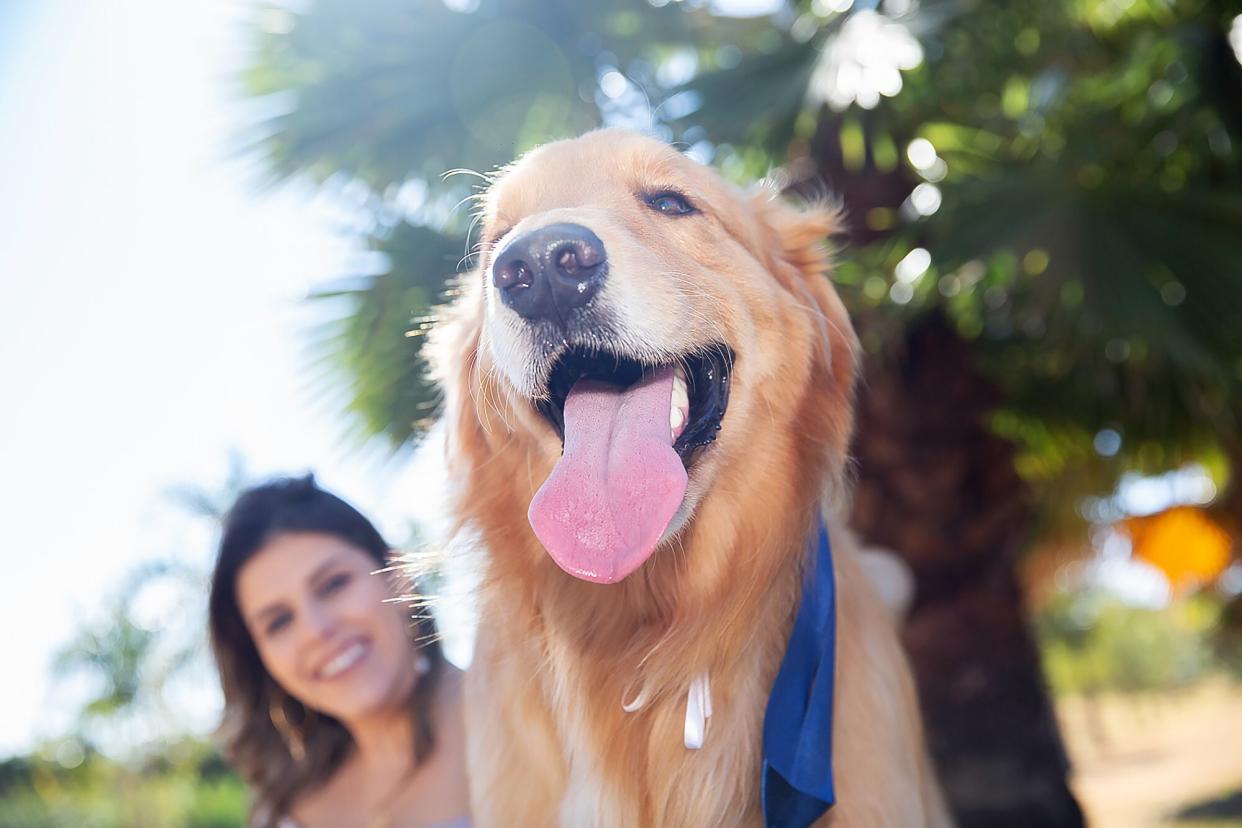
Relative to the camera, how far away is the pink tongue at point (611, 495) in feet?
5.54

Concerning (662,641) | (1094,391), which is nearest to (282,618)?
(662,641)

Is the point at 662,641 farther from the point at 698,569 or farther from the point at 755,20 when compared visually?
the point at 755,20

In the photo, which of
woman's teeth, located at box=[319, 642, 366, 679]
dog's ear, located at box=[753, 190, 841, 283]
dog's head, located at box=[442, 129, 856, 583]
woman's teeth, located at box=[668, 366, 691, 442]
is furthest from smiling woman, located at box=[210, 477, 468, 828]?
dog's ear, located at box=[753, 190, 841, 283]

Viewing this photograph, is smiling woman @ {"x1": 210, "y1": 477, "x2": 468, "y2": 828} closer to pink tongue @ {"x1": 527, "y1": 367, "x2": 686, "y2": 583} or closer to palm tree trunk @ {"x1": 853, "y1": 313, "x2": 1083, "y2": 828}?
pink tongue @ {"x1": 527, "y1": 367, "x2": 686, "y2": 583}

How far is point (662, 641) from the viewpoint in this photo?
193cm

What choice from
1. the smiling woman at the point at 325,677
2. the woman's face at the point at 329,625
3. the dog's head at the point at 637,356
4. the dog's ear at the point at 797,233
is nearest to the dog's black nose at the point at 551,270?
A: the dog's head at the point at 637,356

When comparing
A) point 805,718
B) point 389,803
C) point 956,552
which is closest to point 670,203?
point 805,718

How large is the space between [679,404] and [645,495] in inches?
10.5

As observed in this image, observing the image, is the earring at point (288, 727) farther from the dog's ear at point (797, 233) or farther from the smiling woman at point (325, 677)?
the dog's ear at point (797, 233)

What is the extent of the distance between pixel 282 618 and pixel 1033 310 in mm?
3672

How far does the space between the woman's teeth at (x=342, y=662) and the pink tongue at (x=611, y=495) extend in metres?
1.39

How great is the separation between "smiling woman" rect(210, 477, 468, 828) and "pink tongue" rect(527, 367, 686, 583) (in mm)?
1110

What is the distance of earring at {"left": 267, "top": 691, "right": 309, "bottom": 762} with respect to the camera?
326 centimetres

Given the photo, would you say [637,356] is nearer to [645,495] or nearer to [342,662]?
[645,495]
